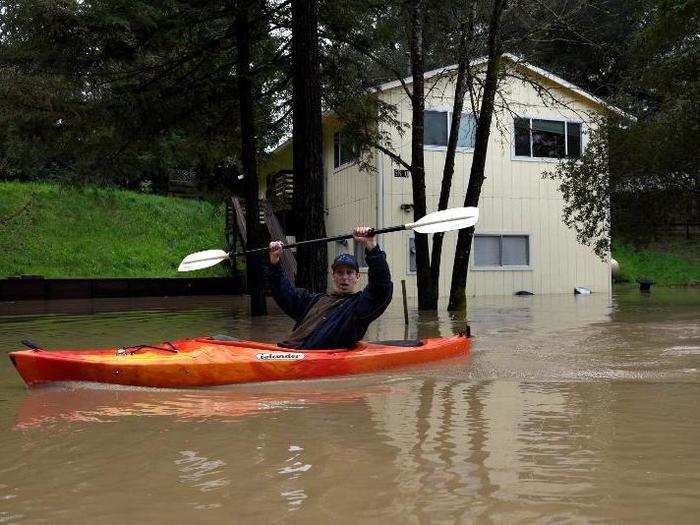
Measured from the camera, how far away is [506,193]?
64.5 feet

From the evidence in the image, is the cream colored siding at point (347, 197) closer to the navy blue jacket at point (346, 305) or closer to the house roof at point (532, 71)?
the house roof at point (532, 71)

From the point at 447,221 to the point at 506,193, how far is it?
12.5 metres

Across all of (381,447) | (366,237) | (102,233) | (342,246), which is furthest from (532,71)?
(102,233)

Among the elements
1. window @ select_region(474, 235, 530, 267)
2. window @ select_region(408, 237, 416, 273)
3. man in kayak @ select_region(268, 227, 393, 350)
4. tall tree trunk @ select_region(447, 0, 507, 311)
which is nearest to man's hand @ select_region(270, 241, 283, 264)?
man in kayak @ select_region(268, 227, 393, 350)

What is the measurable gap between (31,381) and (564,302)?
1325cm

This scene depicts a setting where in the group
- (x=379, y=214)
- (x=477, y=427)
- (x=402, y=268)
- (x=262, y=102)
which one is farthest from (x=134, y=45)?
(x=477, y=427)

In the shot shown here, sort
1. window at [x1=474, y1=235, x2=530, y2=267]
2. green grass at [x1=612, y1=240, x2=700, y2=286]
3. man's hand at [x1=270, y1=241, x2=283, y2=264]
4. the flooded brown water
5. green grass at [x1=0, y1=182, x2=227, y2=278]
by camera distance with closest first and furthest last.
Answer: the flooded brown water < man's hand at [x1=270, y1=241, x2=283, y2=264] < window at [x1=474, y1=235, x2=530, y2=267] < green grass at [x1=0, y1=182, x2=227, y2=278] < green grass at [x1=612, y1=240, x2=700, y2=286]

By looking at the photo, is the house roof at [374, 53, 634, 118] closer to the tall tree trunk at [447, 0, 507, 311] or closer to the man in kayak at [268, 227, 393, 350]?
the tall tree trunk at [447, 0, 507, 311]

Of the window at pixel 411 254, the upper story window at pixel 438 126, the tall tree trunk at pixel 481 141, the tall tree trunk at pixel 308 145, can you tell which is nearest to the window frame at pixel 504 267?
the window at pixel 411 254

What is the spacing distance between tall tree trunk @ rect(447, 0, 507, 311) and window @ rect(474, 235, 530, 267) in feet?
16.5

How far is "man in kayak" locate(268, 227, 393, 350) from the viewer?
20.6 feet

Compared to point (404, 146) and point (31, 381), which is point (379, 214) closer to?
point (404, 146)

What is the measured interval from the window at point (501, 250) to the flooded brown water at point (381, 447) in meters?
12.1

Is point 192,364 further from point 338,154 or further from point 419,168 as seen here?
point 338,154
